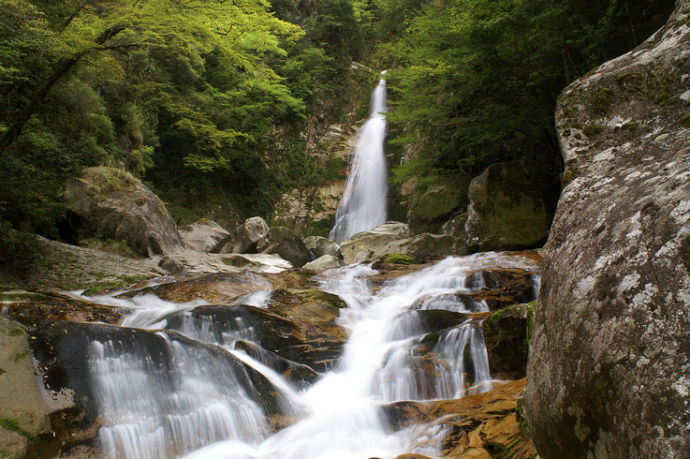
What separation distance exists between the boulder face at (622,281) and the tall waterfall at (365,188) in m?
17.4

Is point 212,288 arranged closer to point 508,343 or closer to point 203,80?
point 508,343

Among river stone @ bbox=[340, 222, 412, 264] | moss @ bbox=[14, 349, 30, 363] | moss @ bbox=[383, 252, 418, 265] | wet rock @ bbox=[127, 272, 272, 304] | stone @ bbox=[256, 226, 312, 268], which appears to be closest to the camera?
moss @ bbox=[14, 349, 30, 363]

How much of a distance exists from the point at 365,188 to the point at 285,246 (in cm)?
785

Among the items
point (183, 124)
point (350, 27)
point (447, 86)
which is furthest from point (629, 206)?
point (350, 27)

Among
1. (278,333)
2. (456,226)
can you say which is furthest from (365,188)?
(278,333)

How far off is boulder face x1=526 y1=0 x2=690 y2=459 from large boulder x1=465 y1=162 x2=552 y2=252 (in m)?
8.62

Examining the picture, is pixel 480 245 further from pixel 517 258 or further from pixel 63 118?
pixel 63 118


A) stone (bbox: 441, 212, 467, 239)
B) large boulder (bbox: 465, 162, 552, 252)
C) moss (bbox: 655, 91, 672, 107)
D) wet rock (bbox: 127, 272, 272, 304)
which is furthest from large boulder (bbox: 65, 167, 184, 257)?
moss (bbox: 655, 91, 672, 107)

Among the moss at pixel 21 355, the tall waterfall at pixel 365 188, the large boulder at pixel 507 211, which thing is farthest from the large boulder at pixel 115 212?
the tall waterfall at pixel 365 188

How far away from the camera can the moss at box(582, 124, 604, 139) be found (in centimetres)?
254

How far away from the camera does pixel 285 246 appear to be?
49.3ft

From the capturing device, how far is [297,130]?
2464 centimetres

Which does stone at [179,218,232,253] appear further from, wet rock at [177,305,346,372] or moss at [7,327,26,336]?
moss at [7,327,26,336]

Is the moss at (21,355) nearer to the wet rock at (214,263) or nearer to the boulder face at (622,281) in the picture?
the boulder face at (622,281)
